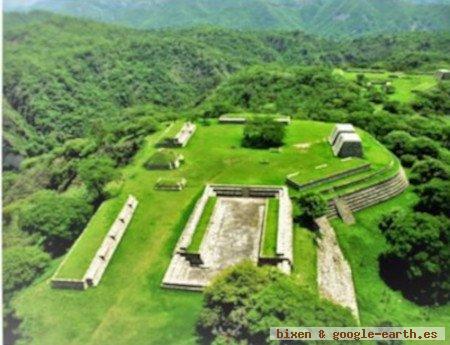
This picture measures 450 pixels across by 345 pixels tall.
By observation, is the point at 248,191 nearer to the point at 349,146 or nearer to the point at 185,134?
the point at 349,146

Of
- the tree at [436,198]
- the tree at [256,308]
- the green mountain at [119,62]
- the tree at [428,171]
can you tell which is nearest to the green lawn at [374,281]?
the tree at [436,198]

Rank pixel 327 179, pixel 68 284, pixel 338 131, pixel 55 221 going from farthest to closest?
pixel 338 131
pixel 327 179
pixel 55 221
pixel 68 284

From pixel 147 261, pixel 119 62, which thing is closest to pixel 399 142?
pixel 147 261

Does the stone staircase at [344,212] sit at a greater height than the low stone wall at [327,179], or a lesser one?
lesser

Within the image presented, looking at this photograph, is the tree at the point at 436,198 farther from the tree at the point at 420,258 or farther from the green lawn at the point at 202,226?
the green lawn at the point at 202,226

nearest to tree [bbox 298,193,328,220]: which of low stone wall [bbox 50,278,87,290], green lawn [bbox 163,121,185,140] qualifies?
low stone wall [bbox 50,278,87,290]

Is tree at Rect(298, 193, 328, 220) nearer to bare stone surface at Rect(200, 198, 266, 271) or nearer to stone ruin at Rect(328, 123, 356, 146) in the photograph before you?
bare stone surface at Rect(200, 198, 266, 271)

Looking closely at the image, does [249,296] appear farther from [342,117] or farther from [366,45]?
[366,45]

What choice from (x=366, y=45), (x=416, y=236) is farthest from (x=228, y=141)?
(x=366, y=45)
